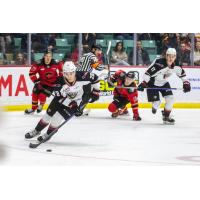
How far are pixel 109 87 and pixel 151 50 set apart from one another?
2.25 ft

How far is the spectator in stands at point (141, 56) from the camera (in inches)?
338

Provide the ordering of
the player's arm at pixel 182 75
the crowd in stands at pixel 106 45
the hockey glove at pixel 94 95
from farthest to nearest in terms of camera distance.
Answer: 1. the crowd in stands at pixel 106 45
2. the player's arm at pixel 182 75
3. the hockey glove at pixel 94 95

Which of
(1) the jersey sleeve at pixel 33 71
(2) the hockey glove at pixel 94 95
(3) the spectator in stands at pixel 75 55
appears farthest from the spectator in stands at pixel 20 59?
(2) the hockey glove at pixel 94 95

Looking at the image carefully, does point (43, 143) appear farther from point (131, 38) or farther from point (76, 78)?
point (131, 38)

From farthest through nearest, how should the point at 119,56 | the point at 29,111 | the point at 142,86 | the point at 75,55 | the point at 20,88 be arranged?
the point at 119,56, the point at 75,55, the point at 20,88, the point at 29,111, the point at 142,86

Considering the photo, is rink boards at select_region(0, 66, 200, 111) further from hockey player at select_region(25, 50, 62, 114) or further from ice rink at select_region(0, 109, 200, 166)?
hockey player at select_region(25, 50, 62, 114)

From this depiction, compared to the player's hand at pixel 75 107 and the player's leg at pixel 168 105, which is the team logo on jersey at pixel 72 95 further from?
the player's leg at pixel 168 105

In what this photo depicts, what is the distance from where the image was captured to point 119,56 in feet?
28.1

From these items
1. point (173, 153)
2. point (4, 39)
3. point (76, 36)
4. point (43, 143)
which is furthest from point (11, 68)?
point (173, 153)

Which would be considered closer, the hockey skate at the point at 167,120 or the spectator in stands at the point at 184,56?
the hockey skate at the point at 167,120

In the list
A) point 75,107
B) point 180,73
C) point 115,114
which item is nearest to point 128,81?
point 115,114

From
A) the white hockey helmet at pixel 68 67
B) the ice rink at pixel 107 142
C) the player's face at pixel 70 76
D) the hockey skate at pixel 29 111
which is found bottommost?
the ice rink at pixel 107 142

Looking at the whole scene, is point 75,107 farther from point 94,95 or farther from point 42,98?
point 42,98

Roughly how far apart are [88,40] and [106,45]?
239 millimetres
